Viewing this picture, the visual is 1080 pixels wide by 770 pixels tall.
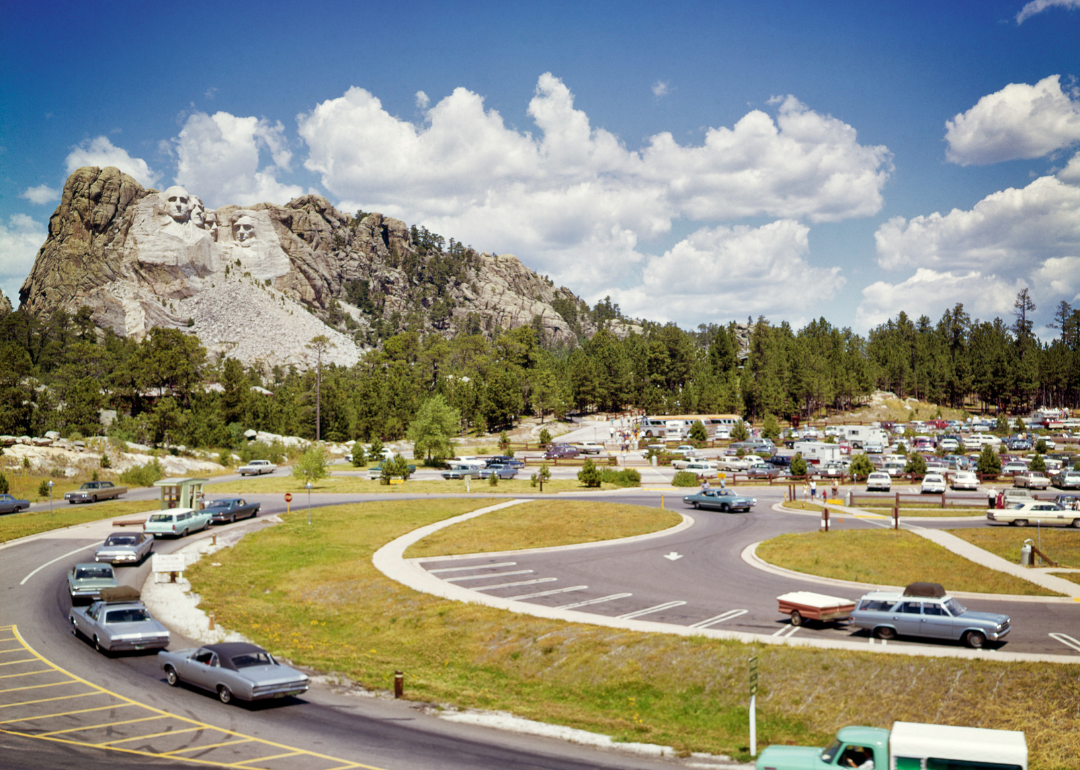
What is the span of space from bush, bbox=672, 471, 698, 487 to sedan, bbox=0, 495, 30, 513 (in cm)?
5205

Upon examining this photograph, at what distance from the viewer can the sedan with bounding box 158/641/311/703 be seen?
1739 centimetres

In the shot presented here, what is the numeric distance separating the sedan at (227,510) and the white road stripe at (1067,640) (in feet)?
141

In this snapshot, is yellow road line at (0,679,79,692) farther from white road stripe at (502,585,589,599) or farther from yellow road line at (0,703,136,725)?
white road stripe at (502,585,589,599)

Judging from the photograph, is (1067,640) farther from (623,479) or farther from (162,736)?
(623,479)

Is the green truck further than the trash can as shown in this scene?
No

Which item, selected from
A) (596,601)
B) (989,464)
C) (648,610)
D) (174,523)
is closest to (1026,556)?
(648,610)

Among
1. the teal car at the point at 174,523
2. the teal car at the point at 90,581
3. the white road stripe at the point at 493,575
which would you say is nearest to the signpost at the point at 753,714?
the white road stripe at the point at 493,575

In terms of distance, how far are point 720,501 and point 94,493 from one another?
49.3 meters

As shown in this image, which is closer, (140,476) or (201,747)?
(201,747)

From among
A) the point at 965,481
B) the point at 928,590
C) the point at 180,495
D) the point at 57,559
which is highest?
the point at 180,495

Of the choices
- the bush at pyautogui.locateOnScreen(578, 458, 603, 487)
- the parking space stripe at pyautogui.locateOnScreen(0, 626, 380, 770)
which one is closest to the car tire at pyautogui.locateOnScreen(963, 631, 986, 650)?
the parking space stripe at pyautogui.locateOnScreen(0, 626, 380, 770)

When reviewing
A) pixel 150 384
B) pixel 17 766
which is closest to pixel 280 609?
pixel 17 766

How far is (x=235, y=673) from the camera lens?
17.7 m

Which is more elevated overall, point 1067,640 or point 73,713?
point 1067,640
